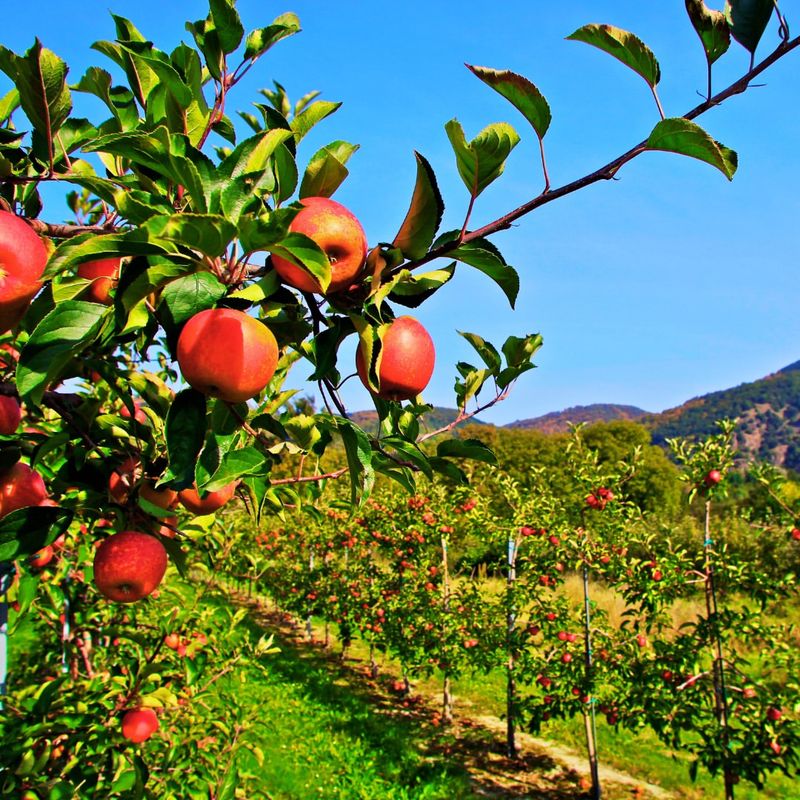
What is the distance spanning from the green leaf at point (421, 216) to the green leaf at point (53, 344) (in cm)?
44

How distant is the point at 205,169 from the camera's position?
0.83 meters

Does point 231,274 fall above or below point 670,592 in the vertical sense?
above

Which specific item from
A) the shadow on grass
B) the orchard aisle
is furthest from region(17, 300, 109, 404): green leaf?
the shadow on grass

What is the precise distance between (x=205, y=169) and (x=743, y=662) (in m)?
5.03

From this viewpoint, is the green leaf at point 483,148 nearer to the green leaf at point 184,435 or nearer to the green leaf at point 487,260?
the green leaf at point 487,260

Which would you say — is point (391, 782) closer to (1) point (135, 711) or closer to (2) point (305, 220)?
(1) point (135, 711)

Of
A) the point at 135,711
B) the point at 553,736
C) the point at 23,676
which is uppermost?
the point at 135,711

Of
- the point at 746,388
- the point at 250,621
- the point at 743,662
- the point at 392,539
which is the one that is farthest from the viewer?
the point at 746,388

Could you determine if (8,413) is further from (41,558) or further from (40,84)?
(41,558)

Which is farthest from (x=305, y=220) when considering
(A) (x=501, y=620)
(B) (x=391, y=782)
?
(A) (x=501, y=620)

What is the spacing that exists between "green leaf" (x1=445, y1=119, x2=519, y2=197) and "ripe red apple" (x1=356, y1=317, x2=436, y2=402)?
248 mm

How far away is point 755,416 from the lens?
454 ft

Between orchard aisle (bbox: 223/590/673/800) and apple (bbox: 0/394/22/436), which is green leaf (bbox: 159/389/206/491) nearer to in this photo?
apple (bbox: 0/394/22/436)

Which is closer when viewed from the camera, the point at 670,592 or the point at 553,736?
the point at 670,592
